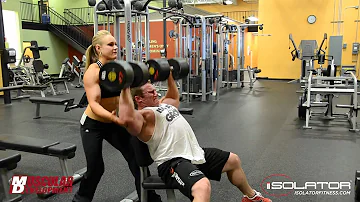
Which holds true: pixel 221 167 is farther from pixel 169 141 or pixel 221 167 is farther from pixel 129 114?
pixel 129 114

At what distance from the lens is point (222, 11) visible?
16875mm

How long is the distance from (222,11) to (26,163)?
1524cm

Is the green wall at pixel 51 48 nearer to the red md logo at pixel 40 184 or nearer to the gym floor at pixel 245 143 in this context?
the gym floor at pixel 245 143

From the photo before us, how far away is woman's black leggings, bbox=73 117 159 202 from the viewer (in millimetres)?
1955

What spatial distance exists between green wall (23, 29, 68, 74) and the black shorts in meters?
12.3

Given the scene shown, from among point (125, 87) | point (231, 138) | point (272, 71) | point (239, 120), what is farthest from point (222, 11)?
point (125, 87)

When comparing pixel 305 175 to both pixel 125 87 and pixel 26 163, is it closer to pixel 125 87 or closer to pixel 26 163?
pixel 125 87

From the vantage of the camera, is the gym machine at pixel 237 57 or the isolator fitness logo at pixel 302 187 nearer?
the isolator fitness logo at pixel 302 187

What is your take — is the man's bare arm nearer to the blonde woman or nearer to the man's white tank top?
the man's white tank top

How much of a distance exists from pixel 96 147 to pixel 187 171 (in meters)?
0.66

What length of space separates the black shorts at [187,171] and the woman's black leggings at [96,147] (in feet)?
1.22

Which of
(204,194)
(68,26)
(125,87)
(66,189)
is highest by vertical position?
(68,26)

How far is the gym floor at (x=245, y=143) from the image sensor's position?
258cm

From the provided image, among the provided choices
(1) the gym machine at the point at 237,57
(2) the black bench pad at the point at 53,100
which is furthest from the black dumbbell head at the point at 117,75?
(1) the gym machine at the point at 237,57
